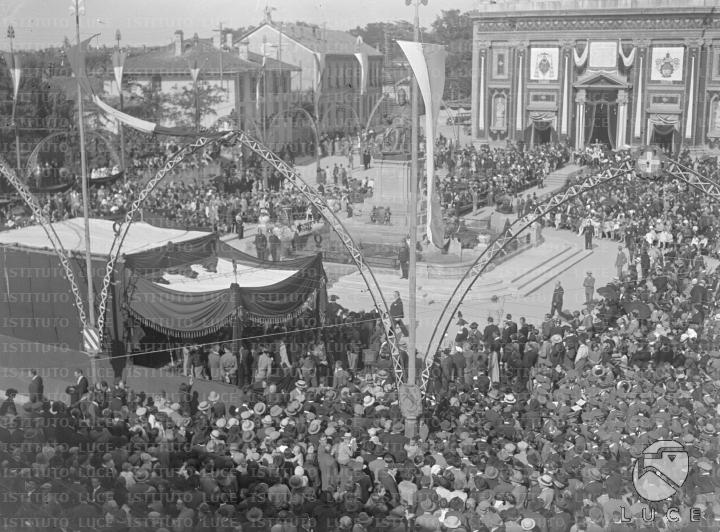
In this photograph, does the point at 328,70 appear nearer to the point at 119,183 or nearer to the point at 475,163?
the point at 475,163

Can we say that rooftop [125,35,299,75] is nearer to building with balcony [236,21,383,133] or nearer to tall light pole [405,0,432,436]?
building with balcony [236,21,383,133]

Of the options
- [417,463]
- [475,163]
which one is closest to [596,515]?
[417,463]

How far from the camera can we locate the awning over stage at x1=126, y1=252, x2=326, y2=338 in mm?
18109

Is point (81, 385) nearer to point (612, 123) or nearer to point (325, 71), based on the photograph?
point (612, 123)

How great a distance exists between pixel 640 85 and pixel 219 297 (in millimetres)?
43342

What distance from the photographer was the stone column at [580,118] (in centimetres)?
5797

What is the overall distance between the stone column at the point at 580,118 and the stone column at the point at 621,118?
78.5 inches

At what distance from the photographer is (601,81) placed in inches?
2251

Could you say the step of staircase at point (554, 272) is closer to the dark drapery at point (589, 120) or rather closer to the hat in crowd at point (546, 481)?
the hat in crowd at point (546, 481)

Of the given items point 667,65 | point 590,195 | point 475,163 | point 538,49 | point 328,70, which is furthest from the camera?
point 328,70

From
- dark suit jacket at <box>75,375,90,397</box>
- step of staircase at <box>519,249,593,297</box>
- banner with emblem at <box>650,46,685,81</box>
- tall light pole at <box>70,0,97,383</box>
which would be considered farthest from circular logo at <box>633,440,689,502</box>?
banner with emblem at <box>650,46,685,81</box>

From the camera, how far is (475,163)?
47.2 meters

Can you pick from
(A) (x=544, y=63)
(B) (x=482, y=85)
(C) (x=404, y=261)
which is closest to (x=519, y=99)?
(A) (x=544, y=63)

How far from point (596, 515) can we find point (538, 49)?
2037 inches
